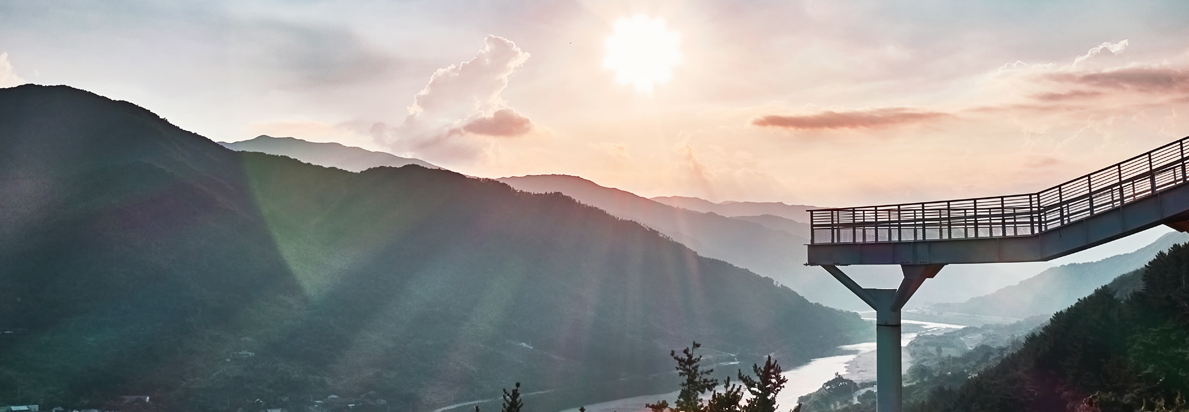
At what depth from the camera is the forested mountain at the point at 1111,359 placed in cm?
2850

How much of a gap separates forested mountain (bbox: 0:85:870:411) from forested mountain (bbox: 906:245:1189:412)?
9931 cm

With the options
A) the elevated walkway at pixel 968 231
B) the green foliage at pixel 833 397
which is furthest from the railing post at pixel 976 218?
the green foliage at pixel 833 397

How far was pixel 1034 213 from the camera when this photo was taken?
90.4 ft

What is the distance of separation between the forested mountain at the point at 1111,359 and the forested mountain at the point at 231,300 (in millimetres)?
99309

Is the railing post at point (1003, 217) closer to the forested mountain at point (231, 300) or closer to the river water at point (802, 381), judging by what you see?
the river water at point (802, 381)

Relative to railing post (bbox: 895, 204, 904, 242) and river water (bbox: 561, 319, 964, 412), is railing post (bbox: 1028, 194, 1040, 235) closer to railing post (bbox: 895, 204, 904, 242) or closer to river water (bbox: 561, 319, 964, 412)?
railing post (bbox: 895, 204, 904, 242)

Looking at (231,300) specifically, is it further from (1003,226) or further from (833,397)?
(1003,226)

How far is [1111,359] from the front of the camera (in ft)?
104

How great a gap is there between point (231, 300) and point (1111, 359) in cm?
13711

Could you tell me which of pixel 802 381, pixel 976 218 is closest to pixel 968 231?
pixel 976 218

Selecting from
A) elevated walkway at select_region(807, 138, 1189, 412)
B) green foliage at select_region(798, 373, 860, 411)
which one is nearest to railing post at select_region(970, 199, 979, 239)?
elevated walkway at select_region(807, 138, 1189, 412)

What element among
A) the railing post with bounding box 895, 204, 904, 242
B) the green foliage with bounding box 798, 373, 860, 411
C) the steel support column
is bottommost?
the green foliage with bounding box 798, 373, 860, 411

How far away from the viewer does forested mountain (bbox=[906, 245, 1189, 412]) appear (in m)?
28.5

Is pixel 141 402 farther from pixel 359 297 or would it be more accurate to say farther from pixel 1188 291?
pixel 1188 291
